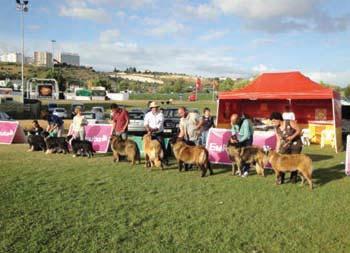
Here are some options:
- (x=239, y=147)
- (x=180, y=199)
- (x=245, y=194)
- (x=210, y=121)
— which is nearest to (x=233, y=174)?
(x=239, y=147)

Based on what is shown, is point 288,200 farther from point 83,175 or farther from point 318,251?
point 83,175

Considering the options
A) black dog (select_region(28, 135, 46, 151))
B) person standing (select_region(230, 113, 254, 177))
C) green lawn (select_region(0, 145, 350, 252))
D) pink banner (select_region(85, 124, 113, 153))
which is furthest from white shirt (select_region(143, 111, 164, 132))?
black dog (select_region(28, 135, 46, 151))

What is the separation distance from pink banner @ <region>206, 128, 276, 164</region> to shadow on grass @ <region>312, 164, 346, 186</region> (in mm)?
1484

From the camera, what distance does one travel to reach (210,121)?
45.0ft

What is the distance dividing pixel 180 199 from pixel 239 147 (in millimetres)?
3024

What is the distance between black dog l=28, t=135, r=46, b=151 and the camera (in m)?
14.1

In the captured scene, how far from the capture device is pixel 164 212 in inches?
258

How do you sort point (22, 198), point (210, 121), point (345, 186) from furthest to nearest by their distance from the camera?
1. point (210, 121)
2. point (345, 186)
3. point (22, 198)

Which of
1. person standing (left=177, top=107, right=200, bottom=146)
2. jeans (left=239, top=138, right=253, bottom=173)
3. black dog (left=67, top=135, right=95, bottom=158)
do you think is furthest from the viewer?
black dog (left=67, top=135, right=95, bottom=158)

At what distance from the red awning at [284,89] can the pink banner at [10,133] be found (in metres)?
9.13

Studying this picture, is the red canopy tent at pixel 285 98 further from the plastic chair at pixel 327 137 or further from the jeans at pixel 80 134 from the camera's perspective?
the jeans at pixel 80 134

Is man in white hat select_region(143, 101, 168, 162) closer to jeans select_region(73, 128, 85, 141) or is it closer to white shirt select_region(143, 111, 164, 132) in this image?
white shirt select_region(143, 111, 164, 132)

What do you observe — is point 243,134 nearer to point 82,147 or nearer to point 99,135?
point 82,147

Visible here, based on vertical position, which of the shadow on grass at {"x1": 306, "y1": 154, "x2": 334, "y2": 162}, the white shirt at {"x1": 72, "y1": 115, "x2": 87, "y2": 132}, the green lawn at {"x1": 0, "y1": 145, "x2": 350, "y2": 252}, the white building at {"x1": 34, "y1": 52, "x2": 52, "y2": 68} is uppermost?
the white building at {"x1": 34, "y1": 52, "x2": 52, "y2": 68}
